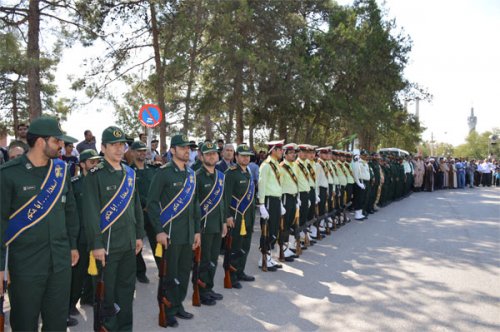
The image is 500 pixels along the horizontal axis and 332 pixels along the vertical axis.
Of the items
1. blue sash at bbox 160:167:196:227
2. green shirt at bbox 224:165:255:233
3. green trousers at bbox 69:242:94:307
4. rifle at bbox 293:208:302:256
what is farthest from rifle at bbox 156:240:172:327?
rifle at bbox 293:208:302:256

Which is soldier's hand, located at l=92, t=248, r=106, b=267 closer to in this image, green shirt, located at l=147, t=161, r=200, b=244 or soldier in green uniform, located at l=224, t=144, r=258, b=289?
green shirt, located at l=147, t=161, r=200, b=244

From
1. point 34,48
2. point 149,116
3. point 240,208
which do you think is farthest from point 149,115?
point 240,208

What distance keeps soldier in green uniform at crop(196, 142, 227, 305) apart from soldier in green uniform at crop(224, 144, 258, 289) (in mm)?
634

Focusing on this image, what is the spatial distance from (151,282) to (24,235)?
3.52 metres

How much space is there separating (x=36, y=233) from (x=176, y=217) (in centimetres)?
185

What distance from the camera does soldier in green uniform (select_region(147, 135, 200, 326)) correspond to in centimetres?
515

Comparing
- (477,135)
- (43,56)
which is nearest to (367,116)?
(43,56)

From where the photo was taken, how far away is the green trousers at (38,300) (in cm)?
354

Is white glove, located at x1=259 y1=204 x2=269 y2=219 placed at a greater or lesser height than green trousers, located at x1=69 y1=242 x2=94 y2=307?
greater

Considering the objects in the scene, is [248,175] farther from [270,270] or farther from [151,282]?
[151,282]

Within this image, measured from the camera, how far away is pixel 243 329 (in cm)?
495

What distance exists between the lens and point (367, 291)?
638 centimetres

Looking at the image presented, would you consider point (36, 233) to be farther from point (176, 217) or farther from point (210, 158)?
point (210, 158)

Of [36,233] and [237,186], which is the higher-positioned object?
[237,186]
